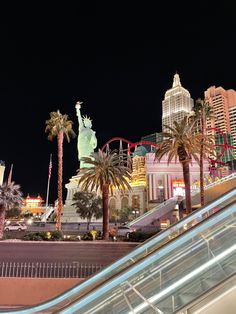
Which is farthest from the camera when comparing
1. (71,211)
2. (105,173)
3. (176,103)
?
(176,103)

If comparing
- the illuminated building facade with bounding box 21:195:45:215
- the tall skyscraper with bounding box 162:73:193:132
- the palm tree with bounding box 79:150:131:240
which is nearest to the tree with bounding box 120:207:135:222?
the palm tree with bounding box 79:150:131:240

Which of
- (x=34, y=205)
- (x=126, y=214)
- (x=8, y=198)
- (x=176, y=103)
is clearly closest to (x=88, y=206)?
(x=126, y=214)

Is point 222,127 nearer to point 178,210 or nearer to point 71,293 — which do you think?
point 178,210

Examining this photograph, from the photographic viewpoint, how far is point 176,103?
181 metres

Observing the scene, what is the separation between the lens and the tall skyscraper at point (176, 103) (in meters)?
178

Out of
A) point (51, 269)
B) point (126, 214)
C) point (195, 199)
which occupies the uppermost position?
point (195, 199)

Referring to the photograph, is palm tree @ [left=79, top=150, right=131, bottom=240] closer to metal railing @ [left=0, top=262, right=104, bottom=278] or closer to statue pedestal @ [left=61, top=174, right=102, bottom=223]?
metal railing @ [left=0, top=262, right=104, bottom=278]

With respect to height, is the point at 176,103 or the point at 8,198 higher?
the point at 176,103

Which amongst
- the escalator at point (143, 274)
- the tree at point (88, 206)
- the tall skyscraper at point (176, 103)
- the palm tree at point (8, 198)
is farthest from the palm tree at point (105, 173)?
the tall skyscraper at point (176, 103)

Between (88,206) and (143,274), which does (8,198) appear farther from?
(143,274)

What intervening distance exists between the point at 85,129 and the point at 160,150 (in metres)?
46.9

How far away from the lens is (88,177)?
3541 cm

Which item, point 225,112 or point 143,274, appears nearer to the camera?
point 143,274

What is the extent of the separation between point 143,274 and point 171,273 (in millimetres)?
507
